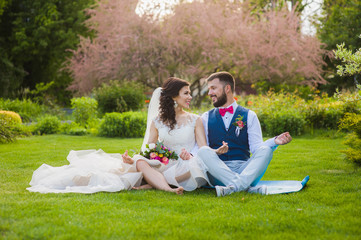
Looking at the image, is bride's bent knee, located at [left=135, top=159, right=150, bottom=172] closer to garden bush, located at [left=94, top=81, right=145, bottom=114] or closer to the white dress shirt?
the white dress shirt

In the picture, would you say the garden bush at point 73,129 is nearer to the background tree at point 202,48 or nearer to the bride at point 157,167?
the background tree at point 202,48

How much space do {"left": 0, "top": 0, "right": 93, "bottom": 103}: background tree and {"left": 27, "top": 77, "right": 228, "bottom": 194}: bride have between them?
59.3 ft

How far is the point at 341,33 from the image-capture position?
68.2ft

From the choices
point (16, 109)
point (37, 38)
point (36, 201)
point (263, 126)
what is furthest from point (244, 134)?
point (37, 38)

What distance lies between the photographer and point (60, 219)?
3.18 m

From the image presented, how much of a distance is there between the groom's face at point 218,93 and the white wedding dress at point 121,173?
40cm

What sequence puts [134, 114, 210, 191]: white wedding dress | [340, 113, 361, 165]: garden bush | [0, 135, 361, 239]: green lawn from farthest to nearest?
[340, 113, 361, 165]: garden bush, [134, 114, 210, 191]: white wedding dress, [0, 135, 361, 239]: green lawn

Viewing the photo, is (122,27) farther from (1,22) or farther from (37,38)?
(1,22)

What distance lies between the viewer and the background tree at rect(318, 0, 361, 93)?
2025 centimetres

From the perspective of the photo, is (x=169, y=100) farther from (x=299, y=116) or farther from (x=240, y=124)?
(x=299, y=116)

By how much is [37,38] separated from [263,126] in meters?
16.5

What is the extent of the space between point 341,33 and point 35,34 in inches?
676

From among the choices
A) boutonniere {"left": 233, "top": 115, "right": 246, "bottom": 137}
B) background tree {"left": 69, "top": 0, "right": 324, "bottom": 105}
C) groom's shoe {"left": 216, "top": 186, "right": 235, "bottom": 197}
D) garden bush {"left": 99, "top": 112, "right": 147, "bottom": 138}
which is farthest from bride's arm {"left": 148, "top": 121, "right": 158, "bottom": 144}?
background tree {"left": 69, "top": 0, "right": 324, "bottom": 105}

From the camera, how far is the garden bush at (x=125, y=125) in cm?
1094
